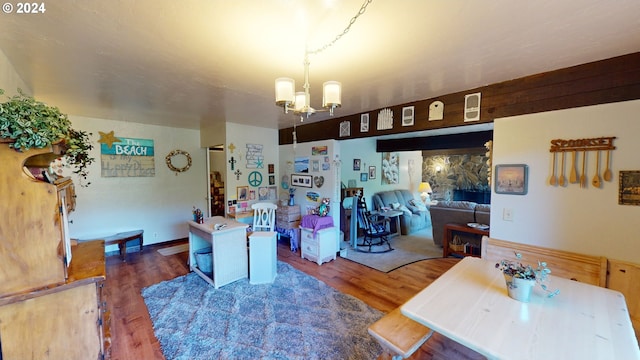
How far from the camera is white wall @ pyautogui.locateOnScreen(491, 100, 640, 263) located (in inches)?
69.6

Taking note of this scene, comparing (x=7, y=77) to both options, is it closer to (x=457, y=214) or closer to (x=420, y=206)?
(x=457, y=214)

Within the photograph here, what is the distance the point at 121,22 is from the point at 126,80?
110 centimetres

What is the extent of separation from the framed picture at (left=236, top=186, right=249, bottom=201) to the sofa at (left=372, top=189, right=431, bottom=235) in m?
3.21

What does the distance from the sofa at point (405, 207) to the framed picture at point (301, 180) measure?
92.9 inches

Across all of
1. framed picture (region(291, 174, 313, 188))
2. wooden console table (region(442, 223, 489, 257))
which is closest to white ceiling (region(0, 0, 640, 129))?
framed picture (region(291, 174, 313, 188))

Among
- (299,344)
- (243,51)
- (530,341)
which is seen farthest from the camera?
(299,344)

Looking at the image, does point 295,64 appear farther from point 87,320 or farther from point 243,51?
point 87,320

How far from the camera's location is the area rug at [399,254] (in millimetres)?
3826

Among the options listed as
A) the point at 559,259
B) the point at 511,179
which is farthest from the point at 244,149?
the point at 559,259

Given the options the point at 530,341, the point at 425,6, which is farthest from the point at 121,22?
the point at 530,341

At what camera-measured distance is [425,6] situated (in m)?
1.20

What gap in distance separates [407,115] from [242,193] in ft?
10.2

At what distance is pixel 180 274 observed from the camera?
3.37 metres

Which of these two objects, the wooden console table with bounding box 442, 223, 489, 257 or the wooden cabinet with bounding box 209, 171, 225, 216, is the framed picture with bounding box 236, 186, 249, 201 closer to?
the wooden cabinet with bounding box 209, 171, 225, 216
